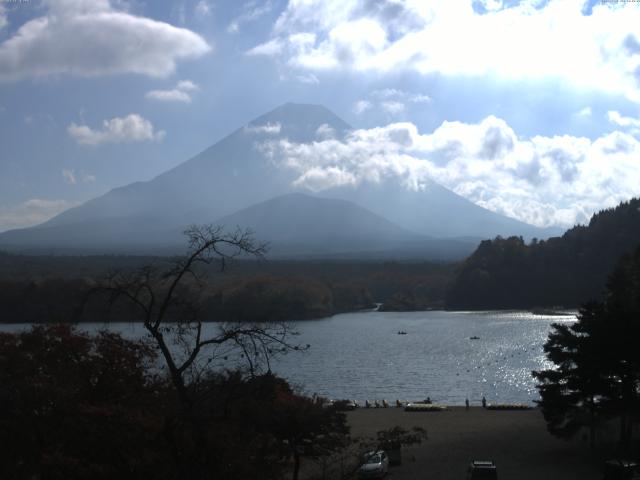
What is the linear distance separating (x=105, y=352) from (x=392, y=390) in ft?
62.2

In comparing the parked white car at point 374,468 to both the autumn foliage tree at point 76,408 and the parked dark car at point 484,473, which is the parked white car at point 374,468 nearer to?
the parked dark car at point 484,473

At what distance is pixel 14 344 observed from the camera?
25.0 feet

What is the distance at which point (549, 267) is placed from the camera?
63031 mm

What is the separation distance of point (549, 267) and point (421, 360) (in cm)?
3425

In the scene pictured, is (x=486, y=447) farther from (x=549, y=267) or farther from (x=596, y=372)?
(x=549, y=267)

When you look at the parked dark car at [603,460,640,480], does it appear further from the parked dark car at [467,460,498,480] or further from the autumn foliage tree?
the autumn foliage tree

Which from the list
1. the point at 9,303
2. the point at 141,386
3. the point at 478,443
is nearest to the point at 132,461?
the point at 141,386

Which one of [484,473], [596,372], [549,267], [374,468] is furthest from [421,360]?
[549,267]

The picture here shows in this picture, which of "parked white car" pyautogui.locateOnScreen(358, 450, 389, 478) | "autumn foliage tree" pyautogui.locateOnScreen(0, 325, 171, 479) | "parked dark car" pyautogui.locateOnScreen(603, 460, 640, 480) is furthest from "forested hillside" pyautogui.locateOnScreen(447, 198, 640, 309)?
"autumn foliage tree" pyautogui.locateOnScreen(0, 325, 171, 479)

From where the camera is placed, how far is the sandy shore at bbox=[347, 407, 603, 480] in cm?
1260

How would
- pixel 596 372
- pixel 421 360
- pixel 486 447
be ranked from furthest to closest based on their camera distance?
pixel 421 360 < pixel 486 447 < pixel 596 372

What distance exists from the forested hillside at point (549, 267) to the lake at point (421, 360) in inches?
281

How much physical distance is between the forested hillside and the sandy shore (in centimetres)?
4226

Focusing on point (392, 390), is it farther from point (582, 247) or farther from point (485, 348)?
point (582, 247)
